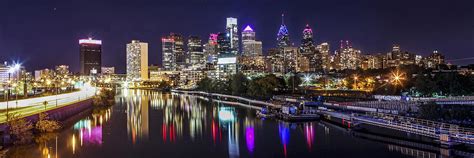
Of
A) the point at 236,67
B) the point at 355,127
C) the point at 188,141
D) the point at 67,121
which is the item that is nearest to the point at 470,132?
the point at 355,127

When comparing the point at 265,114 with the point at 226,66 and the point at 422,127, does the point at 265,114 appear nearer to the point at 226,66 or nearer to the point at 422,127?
the point at 422,127

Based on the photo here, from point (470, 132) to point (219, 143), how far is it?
16.1 metres

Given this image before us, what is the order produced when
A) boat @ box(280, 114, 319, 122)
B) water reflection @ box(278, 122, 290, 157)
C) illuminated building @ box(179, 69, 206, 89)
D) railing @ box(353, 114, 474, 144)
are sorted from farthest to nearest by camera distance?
illuminated building @ box(179, 69, 206, 89), boat @ box(280, 114, 319, 122), water reflection @ box(278, 122, 290, 157), railing @ box(353, 114, 474, 144)

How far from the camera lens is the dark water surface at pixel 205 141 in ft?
86.4

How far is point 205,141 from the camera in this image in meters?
31.2

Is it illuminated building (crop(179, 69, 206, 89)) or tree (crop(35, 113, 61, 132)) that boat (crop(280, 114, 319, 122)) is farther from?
illuminated building (crop(179, 69, 206, 89))

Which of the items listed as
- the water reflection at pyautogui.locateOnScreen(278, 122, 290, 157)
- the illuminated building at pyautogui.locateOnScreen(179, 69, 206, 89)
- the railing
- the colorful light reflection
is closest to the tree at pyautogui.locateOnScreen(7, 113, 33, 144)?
the colorful light reflection

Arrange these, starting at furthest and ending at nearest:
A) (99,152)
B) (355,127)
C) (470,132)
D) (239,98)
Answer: (239,98) → (355,127) → (99,152) → (470,132)

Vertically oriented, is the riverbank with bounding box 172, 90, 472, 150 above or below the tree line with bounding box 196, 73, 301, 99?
below

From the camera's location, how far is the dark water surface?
26.3 metres

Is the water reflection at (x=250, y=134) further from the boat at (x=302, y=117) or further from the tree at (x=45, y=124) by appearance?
the tree at (x=45, y=124)

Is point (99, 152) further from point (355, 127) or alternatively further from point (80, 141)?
point (355, 127)

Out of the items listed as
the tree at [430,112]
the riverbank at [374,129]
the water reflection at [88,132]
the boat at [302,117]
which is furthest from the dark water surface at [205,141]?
the tree at [430,112]

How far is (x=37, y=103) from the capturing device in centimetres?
4103
